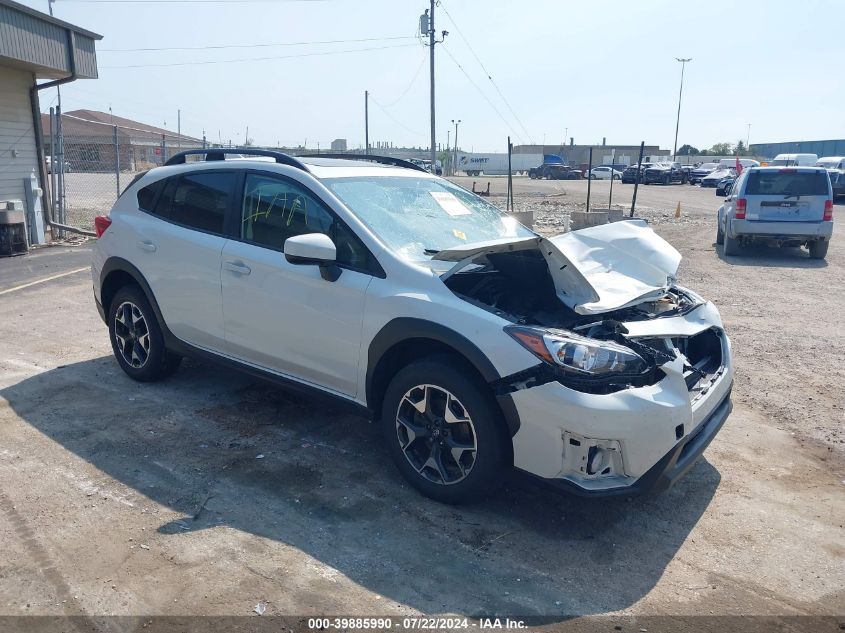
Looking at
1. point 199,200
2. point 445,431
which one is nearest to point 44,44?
point 199,200

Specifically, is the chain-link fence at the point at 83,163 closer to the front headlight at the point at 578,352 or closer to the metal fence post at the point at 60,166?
the metal fence post at the point at 60,166

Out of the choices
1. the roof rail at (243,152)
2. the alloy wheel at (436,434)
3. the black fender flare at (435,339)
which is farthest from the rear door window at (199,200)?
the alloy wheel at (436,434)

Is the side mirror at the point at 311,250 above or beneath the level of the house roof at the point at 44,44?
beneath

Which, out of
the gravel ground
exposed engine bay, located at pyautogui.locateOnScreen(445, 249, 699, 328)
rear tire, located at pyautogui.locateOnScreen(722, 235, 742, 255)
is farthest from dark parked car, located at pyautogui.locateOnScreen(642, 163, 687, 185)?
exposed engine bay, located at pyautogui.locateOnScreen(445, 249, 699, 328)

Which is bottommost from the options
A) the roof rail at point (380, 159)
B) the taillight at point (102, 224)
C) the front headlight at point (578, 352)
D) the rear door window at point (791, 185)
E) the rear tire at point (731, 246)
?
the rear tire at point (731, 246)

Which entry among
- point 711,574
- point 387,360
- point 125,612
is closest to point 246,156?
point 387,360

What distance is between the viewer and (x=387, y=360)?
396cm

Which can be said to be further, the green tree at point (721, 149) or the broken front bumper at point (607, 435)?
the green tree at point (721, 149)

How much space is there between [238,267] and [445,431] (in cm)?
188

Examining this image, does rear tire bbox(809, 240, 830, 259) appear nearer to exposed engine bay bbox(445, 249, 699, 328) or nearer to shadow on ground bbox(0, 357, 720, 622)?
exposed engine bay bbox(445, 249, 699, 328)

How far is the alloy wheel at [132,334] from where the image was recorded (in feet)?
18.0

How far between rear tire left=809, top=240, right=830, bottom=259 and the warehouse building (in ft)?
46.7

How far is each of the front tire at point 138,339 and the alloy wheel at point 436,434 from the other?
2.49 m

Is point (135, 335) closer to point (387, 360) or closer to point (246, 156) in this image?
point (246, 156)
